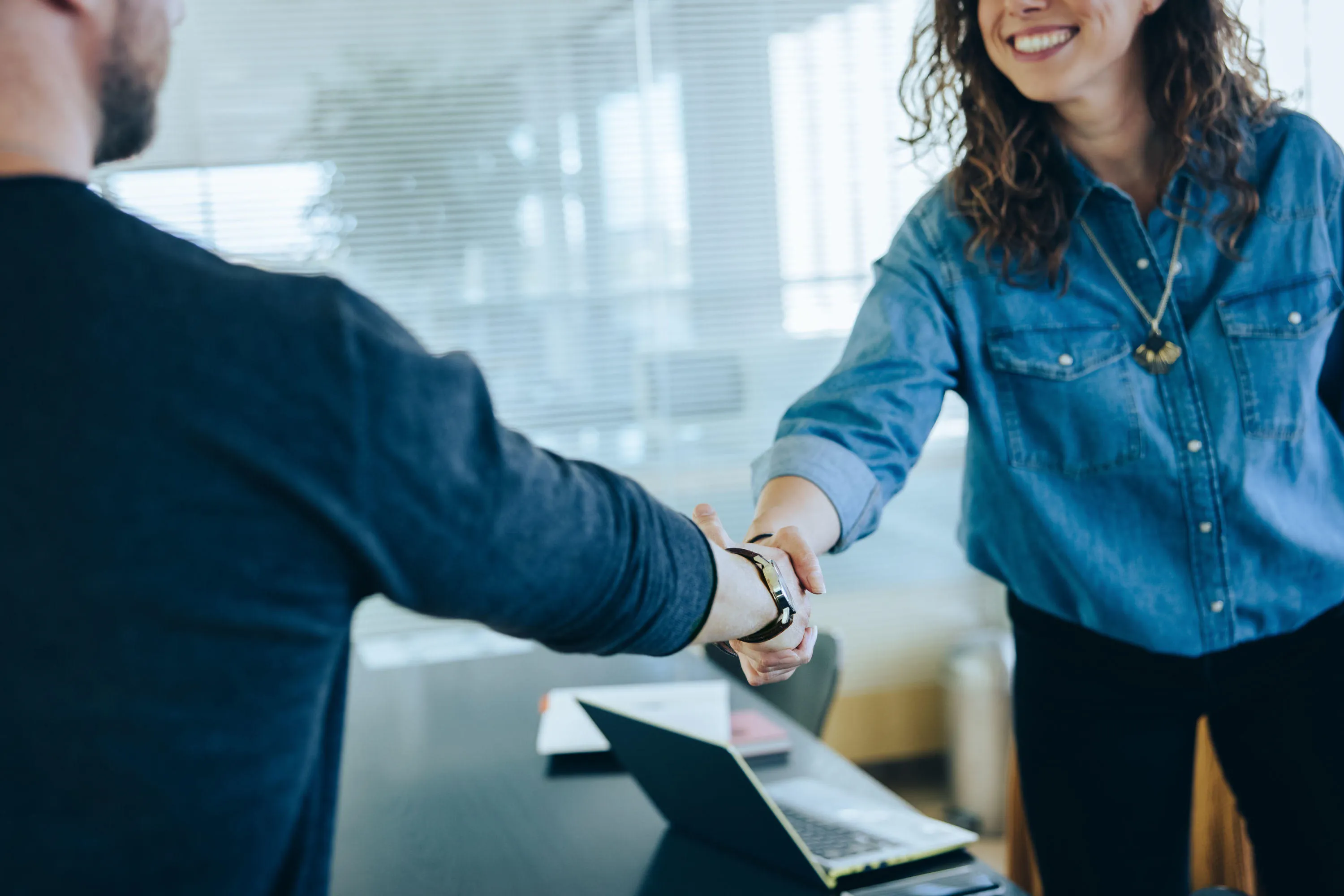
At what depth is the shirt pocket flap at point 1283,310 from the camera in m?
1.44

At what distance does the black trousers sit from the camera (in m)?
1.40

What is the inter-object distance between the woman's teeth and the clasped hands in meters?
0.66

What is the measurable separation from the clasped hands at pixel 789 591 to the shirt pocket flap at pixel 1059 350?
40cm

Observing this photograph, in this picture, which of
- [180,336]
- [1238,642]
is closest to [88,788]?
[180,336]

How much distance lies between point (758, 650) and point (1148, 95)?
2.97ft

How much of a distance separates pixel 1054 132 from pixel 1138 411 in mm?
390

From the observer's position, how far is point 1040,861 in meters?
1.57

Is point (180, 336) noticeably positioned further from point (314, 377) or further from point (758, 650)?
point (758, 650)

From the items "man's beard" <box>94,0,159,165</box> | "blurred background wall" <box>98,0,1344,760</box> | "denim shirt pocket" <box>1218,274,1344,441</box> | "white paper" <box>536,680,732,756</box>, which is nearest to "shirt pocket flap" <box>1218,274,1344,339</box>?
"denim shirt pocket" <box>1218,274,1344,441</box>

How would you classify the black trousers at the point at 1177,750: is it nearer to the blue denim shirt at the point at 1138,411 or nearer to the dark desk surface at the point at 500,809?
the blue denim shirt at the point at 1138,411

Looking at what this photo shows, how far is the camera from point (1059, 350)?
147 centimetres

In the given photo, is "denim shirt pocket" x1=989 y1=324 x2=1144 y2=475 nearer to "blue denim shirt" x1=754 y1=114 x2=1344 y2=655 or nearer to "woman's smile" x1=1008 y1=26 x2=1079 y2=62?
"blue denim shirt" x1=754 y1=114 x2=1344 y2=655

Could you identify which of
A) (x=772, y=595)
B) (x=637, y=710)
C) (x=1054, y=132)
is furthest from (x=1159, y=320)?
(x=637, y=710)

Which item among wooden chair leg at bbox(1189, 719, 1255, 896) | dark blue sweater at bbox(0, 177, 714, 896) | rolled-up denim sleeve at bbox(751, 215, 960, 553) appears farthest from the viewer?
wooden chair leg at bbox(1189, 719, 1255, 896)
